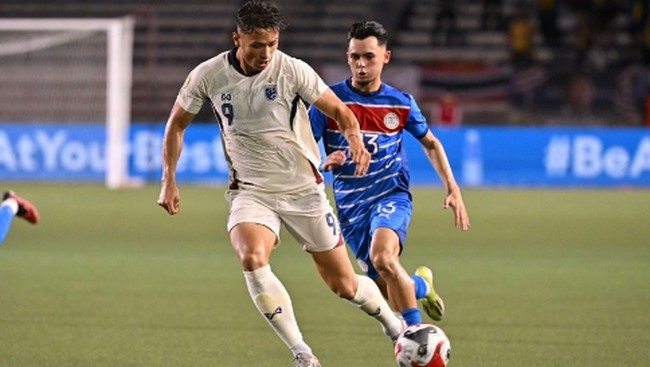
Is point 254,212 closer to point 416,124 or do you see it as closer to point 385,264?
point 385,264

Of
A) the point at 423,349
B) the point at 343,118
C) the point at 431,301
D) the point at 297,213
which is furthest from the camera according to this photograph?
the point at 431,301

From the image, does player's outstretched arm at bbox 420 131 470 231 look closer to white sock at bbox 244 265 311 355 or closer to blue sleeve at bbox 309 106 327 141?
blue sleeve at bbox 309 106 327 141

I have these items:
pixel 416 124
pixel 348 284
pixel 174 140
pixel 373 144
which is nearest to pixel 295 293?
pixel 373 144

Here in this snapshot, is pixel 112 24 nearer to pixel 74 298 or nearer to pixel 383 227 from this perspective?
pixel 74 298

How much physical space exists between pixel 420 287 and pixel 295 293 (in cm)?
248

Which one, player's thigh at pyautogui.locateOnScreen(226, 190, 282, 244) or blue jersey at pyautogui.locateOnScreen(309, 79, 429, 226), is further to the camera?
blue jersey at pyautogui.locateOnScreen(309, 79, 429, 226)

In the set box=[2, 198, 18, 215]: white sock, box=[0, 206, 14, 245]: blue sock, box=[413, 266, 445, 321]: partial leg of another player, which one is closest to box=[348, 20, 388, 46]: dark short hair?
box=[413, 266, 445, 321]: partial leg of another player

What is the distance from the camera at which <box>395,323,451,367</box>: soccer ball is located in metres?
5.89

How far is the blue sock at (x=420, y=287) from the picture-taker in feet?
23.8

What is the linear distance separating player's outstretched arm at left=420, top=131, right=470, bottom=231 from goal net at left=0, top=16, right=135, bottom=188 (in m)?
15.3

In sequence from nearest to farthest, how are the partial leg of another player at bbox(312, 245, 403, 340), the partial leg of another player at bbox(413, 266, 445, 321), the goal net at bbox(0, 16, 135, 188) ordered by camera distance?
the partial leg of another player at bbox(312, 245, 403, 340) < the partial leg of another player at bbox(413, 266, 445, 321) < the goal net at bbox(0, 16, 135, 188)

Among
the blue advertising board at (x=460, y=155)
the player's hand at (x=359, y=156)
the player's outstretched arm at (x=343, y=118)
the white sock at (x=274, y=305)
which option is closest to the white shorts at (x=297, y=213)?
the white sock at (x=274, y=305)

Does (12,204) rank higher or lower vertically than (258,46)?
lower

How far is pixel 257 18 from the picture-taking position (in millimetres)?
5941
